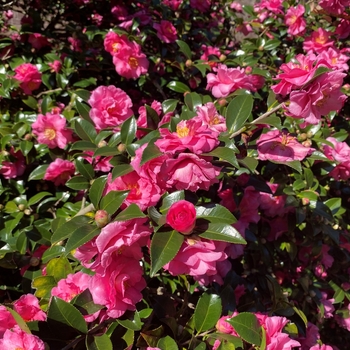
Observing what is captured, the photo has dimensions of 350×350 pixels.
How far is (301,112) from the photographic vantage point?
34.5 inches

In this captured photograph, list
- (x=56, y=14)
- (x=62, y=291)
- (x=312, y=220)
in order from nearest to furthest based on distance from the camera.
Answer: (x=62, y=291) < (x=312, y=220) < (x=56, y=14)

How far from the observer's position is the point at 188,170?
0.79m

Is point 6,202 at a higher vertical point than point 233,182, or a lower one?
lower

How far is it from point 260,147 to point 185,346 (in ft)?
1.69

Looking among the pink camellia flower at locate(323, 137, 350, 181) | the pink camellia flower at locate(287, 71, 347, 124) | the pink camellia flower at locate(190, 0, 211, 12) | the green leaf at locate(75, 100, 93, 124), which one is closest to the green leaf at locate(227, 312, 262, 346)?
the pink camellia flower at locate(287, 71, 347, 124)

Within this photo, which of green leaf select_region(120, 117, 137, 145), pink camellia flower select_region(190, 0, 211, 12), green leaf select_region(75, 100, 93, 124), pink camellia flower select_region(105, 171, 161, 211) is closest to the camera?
pink camellia flower select_region(105, 171, 161, 211)

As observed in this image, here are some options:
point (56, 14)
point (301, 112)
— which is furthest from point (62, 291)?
point (56, 14)

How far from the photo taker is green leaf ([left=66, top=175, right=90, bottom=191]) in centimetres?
115

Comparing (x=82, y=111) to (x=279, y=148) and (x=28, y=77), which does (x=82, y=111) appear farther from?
(x=279, y=148)

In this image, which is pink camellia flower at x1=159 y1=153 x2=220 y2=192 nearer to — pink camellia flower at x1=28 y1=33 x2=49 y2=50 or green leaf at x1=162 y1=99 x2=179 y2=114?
green leaf at x1=162 y1=99 x2=179 y2=114

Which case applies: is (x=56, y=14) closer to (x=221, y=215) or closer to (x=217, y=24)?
(x=217, y=24)

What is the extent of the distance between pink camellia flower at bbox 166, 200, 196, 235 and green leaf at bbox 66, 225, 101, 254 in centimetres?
15

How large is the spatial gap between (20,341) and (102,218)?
0.87ft

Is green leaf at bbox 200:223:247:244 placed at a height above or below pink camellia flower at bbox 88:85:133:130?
above
